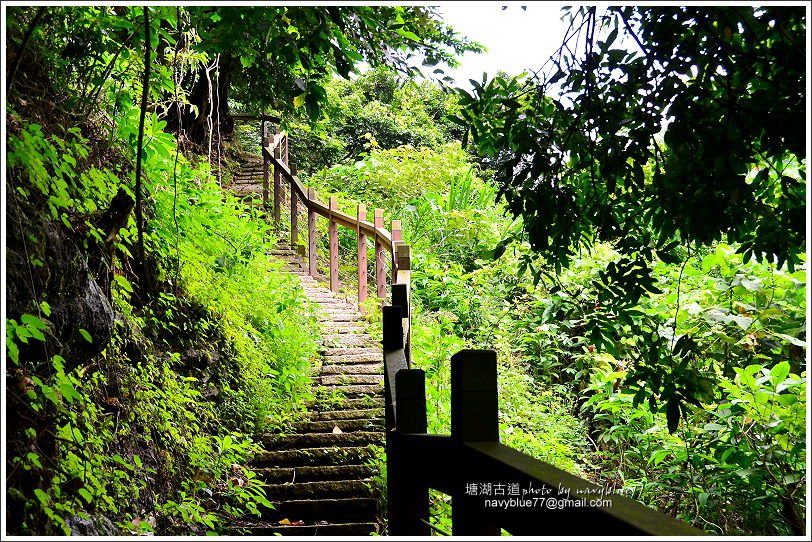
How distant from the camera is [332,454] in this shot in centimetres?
540

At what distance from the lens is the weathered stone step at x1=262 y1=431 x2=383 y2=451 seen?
5555 mm

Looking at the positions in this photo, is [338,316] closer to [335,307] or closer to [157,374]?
[335,307]

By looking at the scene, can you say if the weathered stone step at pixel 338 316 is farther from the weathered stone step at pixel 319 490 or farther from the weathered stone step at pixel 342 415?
the weathered stone step at pixel 319 490

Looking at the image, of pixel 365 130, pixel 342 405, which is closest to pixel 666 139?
pixel 342 405

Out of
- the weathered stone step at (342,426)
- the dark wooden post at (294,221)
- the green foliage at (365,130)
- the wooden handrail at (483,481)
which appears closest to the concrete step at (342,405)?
the weathered stone step at (342,426)

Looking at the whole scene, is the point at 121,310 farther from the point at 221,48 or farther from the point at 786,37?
the point at 786,37

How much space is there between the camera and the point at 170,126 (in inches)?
359

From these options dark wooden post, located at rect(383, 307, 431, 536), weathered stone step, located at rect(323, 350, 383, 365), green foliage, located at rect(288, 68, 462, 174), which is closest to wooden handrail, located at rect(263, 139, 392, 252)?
weathered stone step, located at rect(323, 350, 383, 365)

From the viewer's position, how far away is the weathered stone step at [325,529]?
4.54 metres

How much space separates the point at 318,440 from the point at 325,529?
1027 mm

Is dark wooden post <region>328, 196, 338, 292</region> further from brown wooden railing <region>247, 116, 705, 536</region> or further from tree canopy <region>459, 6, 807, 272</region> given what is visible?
tree canopy <region>459, 6, 807, 272</region>

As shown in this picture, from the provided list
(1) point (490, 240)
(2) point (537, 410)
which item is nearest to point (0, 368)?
(2) point (537, 410)

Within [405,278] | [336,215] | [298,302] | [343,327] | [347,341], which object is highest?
[336,215]

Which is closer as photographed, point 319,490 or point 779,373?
point 779,373
